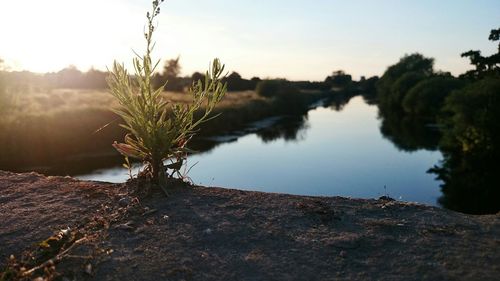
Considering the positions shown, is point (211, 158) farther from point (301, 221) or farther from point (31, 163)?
point (301, 221)

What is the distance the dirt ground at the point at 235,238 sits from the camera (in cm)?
381

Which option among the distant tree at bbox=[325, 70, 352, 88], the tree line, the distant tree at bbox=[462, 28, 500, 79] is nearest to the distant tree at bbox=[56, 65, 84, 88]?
the tree line

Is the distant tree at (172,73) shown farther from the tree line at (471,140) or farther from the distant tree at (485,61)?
the distant tree at (485,61)

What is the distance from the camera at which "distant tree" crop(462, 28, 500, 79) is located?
3584 centimetres

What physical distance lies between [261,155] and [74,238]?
26031 millimetres

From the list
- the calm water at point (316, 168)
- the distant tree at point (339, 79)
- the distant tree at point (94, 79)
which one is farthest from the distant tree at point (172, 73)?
the distant tree at point (339, 79)

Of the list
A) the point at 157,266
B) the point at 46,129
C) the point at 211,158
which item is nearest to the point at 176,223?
the point at 157,266

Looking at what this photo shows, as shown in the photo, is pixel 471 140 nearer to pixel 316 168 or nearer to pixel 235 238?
pixel 316 168

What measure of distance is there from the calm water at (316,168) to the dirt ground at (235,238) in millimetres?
13756

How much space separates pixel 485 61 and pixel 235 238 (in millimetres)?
37986

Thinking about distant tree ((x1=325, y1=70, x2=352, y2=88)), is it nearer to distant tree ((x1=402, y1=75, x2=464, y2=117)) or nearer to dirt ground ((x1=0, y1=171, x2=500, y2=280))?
distant tree ((x1=402, y1=75, x2=464, y2=117))

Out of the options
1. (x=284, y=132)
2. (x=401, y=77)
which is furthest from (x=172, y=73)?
(x=401, y=77)

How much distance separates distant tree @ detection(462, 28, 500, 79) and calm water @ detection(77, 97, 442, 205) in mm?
8401

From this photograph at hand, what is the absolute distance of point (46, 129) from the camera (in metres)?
27.0
